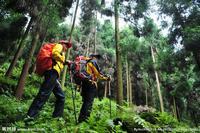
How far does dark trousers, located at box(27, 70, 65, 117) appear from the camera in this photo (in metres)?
5.85

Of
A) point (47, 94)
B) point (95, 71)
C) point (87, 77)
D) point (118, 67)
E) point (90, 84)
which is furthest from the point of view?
point (118, 67)

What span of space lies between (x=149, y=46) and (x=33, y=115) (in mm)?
28909

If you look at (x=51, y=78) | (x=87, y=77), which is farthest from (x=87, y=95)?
(x=51, y=78)

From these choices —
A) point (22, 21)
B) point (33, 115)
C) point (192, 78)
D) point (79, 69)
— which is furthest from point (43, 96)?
point (192, 78)

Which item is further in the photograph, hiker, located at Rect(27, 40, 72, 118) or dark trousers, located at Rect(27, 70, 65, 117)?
hiker, located at Rect(27, 40, 72, 118)

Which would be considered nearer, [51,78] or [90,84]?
[51,78]

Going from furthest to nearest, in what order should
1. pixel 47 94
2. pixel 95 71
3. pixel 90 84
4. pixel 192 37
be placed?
pixel 192 37, pixel 95 71, pixel 90 84, pixel 47 94

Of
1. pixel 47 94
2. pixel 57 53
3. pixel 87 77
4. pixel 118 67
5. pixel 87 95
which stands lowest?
pixel 47 94

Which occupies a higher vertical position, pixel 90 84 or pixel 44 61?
pixel 44 61

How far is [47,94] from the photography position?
6090mm

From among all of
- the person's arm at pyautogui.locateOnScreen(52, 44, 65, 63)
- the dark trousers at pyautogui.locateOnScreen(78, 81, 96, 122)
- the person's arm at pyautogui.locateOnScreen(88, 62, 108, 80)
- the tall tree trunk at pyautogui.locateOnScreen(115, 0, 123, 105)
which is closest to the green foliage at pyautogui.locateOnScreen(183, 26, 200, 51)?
the tall tree trunk at pyautogui.locateOnScreen(115, 0, 123, 105)

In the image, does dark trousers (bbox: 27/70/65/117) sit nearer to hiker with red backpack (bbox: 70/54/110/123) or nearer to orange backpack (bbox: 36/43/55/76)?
orange backpack (bbox: 36/43/55/76)

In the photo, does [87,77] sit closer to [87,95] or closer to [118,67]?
[87,95]

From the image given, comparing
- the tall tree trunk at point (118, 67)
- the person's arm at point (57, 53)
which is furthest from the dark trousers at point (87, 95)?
the tall tree trunk at point (118, 67)
